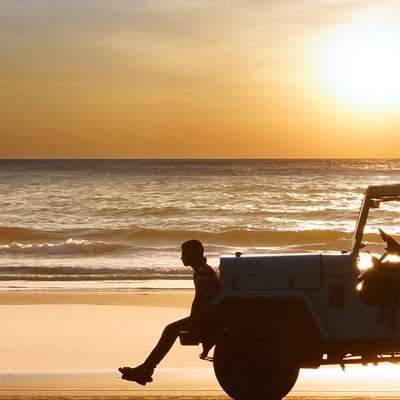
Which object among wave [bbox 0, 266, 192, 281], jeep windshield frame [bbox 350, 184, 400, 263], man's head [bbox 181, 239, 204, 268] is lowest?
wave [bbox 0, 266, 192, 281]

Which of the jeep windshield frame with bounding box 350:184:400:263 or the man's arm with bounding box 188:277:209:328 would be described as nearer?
the jeep windshield frame with bounding box 350:184:400:263

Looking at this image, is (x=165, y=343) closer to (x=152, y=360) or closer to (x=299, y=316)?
(x=152, y=360)

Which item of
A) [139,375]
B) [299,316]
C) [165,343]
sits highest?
[299,316]

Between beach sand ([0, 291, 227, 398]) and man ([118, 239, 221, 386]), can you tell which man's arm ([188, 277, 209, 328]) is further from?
beach sand ([0, 291, 227, 398])

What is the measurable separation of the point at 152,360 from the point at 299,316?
1318mm

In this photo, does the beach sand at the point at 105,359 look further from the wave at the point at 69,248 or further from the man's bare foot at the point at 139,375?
the wave at the point at 69,248

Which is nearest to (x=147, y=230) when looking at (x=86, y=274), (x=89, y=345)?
(x=86, y=274)

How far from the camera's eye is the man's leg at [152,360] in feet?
19.1

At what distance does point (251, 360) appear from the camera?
18.1ft

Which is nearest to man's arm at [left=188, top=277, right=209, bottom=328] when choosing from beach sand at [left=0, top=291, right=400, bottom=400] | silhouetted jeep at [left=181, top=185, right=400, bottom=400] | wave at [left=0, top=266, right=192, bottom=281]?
silhouetted jeep at [left=181, top=185, right=400, bottom=400]

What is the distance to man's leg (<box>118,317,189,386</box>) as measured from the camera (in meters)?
5.81

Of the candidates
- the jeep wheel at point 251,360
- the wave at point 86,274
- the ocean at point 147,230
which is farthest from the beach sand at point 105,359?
the wave at point 86,274

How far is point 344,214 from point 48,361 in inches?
1193

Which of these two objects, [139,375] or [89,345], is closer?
[139,375]
